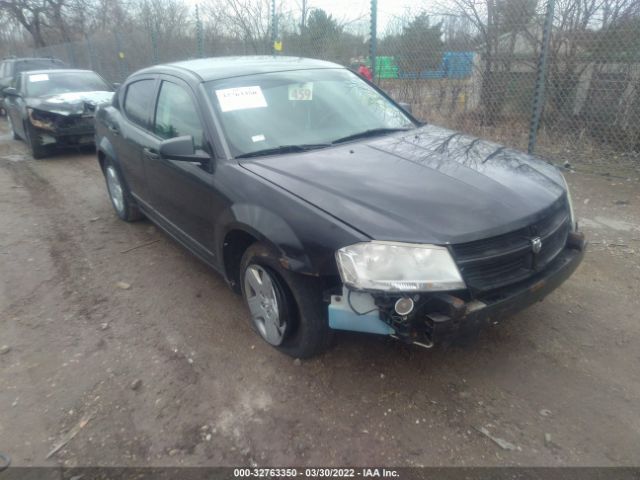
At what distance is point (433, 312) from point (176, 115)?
244 centimetres

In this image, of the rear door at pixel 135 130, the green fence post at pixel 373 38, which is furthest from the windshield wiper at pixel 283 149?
the green fence post at pixel 373 38

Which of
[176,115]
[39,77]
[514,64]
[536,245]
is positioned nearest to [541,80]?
[514,64]

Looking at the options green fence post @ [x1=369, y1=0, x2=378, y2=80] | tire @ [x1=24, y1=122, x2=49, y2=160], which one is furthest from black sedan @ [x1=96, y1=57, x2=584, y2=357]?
tire @ [x1=24, y1=122, x2=49, y2=160]

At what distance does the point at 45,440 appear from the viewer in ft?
7.62

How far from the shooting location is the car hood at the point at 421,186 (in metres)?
2.21

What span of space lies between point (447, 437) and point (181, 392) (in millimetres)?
1456

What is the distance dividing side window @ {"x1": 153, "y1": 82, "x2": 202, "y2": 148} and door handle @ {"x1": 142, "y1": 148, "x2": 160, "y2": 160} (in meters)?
0.15

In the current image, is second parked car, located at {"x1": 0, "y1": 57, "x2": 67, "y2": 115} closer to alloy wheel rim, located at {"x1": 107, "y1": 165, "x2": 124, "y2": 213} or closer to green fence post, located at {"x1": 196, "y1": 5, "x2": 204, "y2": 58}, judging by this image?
green fence post, located at {"x1": 196, "y1": 5, "x2": 204, "y2": 58}

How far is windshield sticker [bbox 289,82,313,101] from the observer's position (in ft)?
11.0

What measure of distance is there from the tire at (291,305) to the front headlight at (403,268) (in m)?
0.37

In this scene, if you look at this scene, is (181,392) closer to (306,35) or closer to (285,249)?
(285,249)

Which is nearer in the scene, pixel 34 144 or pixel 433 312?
pixel 433 312

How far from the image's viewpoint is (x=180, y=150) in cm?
286

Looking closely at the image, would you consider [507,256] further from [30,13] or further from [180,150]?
[30,13]
